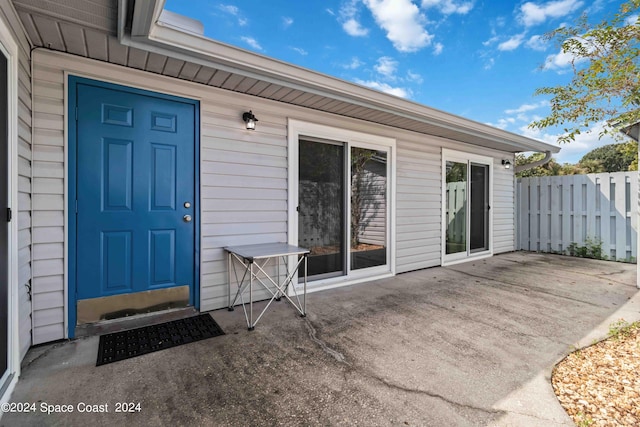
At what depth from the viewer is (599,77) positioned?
283 centimetres

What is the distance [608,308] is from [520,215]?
429cm

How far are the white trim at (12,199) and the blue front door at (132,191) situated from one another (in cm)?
62

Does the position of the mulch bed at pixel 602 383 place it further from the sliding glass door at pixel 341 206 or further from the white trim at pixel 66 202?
the white trim at pixel 66 202

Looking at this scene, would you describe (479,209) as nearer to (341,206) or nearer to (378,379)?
(341,206)

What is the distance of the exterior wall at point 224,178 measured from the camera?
2346mm

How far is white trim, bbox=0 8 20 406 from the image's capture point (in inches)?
69.8

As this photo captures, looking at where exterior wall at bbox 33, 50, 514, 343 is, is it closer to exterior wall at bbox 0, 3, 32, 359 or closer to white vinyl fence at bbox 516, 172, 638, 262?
exterior wall at bbox 0, 3, 32, 359

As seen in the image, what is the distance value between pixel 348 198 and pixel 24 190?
317 cm

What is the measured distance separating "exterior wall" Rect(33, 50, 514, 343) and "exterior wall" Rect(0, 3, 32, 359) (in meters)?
0.07

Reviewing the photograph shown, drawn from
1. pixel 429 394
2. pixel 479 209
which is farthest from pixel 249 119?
pixel 479 209

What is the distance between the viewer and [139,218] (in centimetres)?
272

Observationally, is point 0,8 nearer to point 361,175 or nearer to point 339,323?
point 339,323

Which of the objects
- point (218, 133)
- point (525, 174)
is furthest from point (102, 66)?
point (525, 174)

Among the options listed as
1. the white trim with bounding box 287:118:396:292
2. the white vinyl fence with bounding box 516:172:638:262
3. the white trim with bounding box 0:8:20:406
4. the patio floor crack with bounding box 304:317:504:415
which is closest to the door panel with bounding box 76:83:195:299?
the white trim with bounding box 0:8:20:406
